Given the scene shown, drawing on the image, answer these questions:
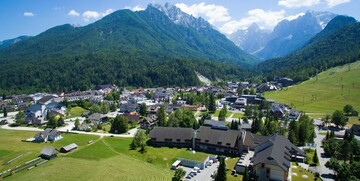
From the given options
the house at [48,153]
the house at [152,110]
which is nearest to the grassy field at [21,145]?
the house at [48,153]

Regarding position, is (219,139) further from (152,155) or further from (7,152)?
(7,152)

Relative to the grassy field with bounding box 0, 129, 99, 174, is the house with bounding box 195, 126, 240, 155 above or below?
above

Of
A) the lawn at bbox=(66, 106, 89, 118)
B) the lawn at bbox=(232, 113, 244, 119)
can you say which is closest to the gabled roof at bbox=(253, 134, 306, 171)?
the lawn at bbox=(232, 113, 244, 119)

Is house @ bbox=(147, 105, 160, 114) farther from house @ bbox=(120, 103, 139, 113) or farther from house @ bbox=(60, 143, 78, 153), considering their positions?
house @ bbox=(60, 143, 78, 153)

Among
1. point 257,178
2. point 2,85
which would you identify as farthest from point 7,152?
point 2,85

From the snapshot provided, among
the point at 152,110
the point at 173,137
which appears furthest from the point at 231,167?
the point at 152,110

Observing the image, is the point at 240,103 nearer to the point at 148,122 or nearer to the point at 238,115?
the point at 238,115

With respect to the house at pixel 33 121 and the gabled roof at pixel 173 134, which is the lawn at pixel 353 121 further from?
the house at pixel 33 121
